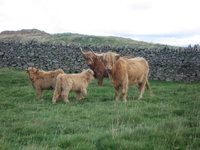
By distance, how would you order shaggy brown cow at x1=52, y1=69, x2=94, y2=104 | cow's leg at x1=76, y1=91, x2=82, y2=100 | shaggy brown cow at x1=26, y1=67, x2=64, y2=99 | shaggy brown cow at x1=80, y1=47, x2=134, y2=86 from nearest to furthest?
shaggy brown cow at x1=52, y1=69, x2=94, y2=104
cow's leg at x1=76, y1=91, x2=82, y2=100
shaggy brown cow at x1=26, y1=67, x2=64, y2=99
shaggy brown cow at x1=80, y1=47, x2=134, y2=86

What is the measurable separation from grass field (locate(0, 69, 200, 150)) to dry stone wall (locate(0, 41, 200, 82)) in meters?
9.31

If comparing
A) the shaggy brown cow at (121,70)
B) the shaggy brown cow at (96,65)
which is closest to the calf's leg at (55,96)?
the shaggy brown cow at (121,70)

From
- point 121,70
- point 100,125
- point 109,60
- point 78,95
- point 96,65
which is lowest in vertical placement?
point 78,95

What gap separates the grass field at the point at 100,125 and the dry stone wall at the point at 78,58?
9.31 meters

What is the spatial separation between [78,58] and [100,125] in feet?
49.6

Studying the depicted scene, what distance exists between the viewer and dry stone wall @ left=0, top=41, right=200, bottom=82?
20.4 m

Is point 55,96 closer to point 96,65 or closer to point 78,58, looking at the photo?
point 96,65

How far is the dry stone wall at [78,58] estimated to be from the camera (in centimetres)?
2036

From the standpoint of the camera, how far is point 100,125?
7258mm

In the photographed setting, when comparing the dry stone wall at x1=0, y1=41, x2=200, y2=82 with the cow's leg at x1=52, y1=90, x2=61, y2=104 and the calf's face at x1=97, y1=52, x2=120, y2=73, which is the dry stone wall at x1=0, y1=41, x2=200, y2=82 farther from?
the cow's leg at x1=52, y1=90, x2=61, y2=104

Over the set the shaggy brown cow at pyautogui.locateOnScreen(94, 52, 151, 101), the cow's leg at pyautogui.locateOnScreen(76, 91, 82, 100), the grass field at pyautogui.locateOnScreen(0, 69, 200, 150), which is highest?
the shaggy brown cow at pyautogui.locateOnScreen(94, 52, 151, 101)

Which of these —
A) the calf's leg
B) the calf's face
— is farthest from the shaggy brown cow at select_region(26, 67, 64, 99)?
the calf's face

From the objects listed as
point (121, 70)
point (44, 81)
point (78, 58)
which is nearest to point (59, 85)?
point (44, 81)

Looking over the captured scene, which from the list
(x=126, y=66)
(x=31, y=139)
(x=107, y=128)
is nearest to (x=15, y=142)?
(x=31, y=139)
